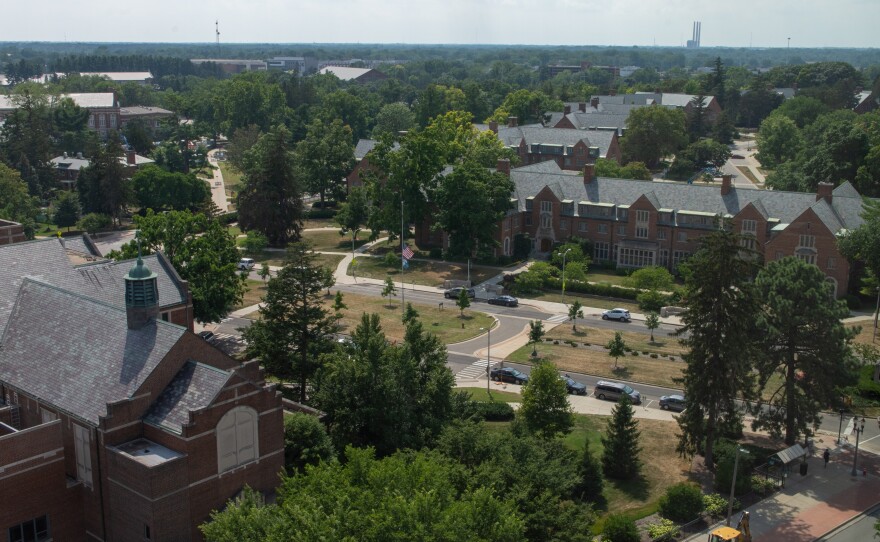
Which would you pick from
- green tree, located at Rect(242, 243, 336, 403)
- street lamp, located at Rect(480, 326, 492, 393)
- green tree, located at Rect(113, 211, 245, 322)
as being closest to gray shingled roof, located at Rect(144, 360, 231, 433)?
green tree, located at Rect(242, 243, 336, 403)

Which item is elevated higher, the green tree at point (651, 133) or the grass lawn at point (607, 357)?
the green tree at point (651, 133)

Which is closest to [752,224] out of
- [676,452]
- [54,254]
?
[676,452]

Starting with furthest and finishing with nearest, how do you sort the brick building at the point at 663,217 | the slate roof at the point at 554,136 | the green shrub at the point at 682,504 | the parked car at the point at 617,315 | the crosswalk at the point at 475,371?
the slate roof at the point at 554,136 → the brick building at the point at 663,217 → the parked car at the point at 617,315 → the crosswalk at the point at 475,371 → the green shrub at the point at 682,504

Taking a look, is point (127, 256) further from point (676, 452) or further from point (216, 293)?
point (676, 452)

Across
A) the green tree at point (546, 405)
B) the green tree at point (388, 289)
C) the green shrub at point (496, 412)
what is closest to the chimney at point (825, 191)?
the green tree at point (388, 289)

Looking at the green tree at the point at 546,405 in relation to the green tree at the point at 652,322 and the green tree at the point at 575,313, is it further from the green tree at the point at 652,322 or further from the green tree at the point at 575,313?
the green tree at the point at 575,313

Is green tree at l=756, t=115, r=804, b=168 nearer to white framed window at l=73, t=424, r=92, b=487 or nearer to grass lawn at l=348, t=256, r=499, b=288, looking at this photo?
grass lawn at l=348, t=256, r=499, b=288
